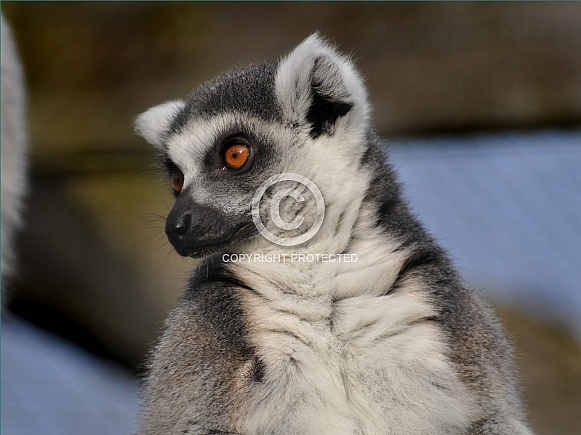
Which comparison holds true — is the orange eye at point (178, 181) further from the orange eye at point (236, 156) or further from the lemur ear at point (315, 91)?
the lemur ear at point (315, 91)

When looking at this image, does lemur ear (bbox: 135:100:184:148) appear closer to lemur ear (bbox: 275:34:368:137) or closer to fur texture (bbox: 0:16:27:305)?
lemur ear (bbox: 275:34:368:137)

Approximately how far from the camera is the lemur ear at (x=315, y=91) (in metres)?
2.37

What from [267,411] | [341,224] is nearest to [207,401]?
[267,411]

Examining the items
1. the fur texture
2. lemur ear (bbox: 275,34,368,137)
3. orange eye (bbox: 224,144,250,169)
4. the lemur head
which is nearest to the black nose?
the lemur head

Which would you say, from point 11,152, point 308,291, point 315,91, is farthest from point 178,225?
point 11,152

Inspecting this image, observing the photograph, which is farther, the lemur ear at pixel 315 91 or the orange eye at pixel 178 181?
the orange eye at pixel 178 181

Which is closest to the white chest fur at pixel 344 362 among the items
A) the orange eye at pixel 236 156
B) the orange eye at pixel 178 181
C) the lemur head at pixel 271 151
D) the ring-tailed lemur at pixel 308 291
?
the ring-tailed lemur at pixel 308 291

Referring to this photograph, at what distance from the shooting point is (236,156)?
2.36 m

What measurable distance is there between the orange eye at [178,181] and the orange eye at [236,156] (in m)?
0.21

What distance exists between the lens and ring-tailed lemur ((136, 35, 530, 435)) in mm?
2090

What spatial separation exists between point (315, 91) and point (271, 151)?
0.76 feet

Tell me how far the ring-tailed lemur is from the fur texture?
5.29 ft

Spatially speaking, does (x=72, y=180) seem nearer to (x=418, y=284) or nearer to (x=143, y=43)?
(x=143, y=43)

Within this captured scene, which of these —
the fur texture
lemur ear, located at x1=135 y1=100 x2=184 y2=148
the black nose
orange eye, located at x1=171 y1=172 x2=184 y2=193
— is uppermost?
lemur ear, located at x1=135 y1=100 x2=184 y2=148
